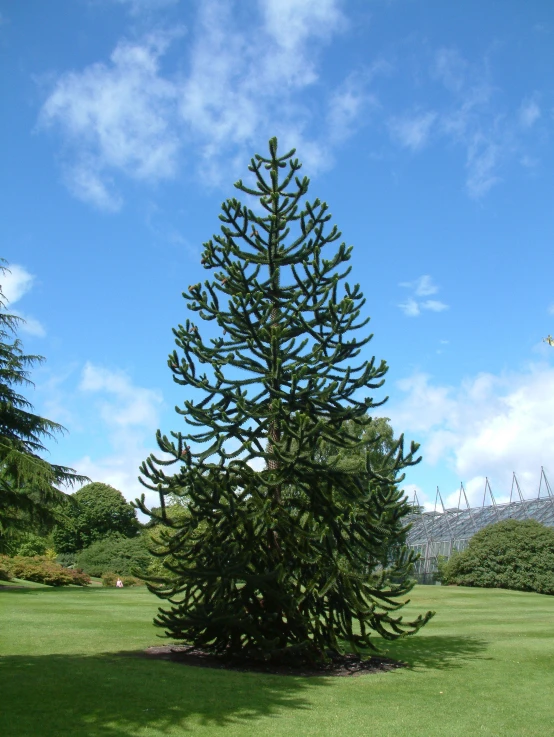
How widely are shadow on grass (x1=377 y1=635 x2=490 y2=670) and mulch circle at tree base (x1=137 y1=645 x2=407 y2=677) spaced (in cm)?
70

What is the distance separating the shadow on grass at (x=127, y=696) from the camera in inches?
285

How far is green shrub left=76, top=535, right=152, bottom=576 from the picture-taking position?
151 feet

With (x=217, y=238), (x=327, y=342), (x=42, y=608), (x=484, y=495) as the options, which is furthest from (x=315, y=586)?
(x=484, y=495)

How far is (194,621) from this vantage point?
36.8 feet

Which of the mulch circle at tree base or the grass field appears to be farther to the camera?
the mulch circle at tree base

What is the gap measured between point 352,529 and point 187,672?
3.65 m

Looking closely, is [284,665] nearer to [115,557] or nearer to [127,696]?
[127,696]

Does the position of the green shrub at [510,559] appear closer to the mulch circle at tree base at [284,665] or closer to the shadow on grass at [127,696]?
the mulch circle at tree base at [284,665]

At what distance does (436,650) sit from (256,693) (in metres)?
6.35

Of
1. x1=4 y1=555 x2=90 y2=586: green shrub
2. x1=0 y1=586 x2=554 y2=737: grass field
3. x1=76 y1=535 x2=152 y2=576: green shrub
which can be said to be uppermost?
x1=76 y1=535 x2=152 y2=576: green shrub

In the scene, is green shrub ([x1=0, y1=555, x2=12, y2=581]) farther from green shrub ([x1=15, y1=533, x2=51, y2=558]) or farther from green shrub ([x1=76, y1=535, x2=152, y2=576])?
green shrub ([x1=76, y1=535, x2=152, y2=576])

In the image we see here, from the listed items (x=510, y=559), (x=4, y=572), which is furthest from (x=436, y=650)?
(x=510, y=559)

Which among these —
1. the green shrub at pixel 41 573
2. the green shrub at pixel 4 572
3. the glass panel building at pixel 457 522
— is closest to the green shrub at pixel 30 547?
the green shrub at pixel 4 572

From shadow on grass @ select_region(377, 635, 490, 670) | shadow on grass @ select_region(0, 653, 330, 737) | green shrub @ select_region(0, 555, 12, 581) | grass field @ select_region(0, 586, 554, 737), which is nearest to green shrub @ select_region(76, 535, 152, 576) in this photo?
green shrub @ select_region(0, 555, 12, 581)
